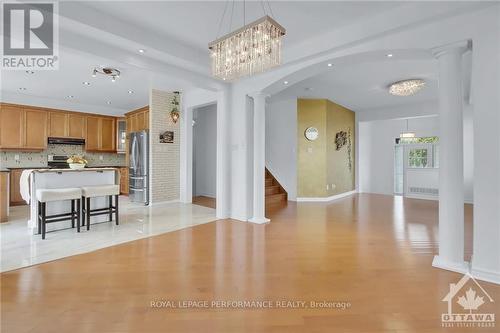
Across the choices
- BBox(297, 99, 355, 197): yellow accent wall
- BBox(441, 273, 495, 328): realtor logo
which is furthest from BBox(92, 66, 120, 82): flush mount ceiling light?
BBox(441, 273, 495, 328): realtor logo

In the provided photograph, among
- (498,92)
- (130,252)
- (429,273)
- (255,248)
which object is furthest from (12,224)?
(498,92)

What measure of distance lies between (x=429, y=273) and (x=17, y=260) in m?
4.49

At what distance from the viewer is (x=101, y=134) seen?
26.5ft

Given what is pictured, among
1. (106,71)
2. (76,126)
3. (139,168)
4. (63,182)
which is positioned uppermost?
(106,71)

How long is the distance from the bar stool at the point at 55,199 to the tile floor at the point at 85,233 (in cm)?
20

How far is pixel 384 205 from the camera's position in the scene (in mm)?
6734

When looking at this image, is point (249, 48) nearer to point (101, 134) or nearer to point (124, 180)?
point (124, 180)

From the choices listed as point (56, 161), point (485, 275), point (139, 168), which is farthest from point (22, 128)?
point (485, 275)

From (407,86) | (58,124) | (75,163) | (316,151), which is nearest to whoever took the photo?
(75,163)

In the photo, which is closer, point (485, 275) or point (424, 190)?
point (485, 275)

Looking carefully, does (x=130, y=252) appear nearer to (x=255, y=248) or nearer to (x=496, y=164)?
(x=255, y=248)

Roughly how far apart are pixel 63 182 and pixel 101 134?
4.31m

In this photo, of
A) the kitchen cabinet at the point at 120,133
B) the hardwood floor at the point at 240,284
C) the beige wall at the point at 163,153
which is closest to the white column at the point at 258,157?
the hardwood floor at the point at 240,284

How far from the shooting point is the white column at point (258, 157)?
4823 mm
